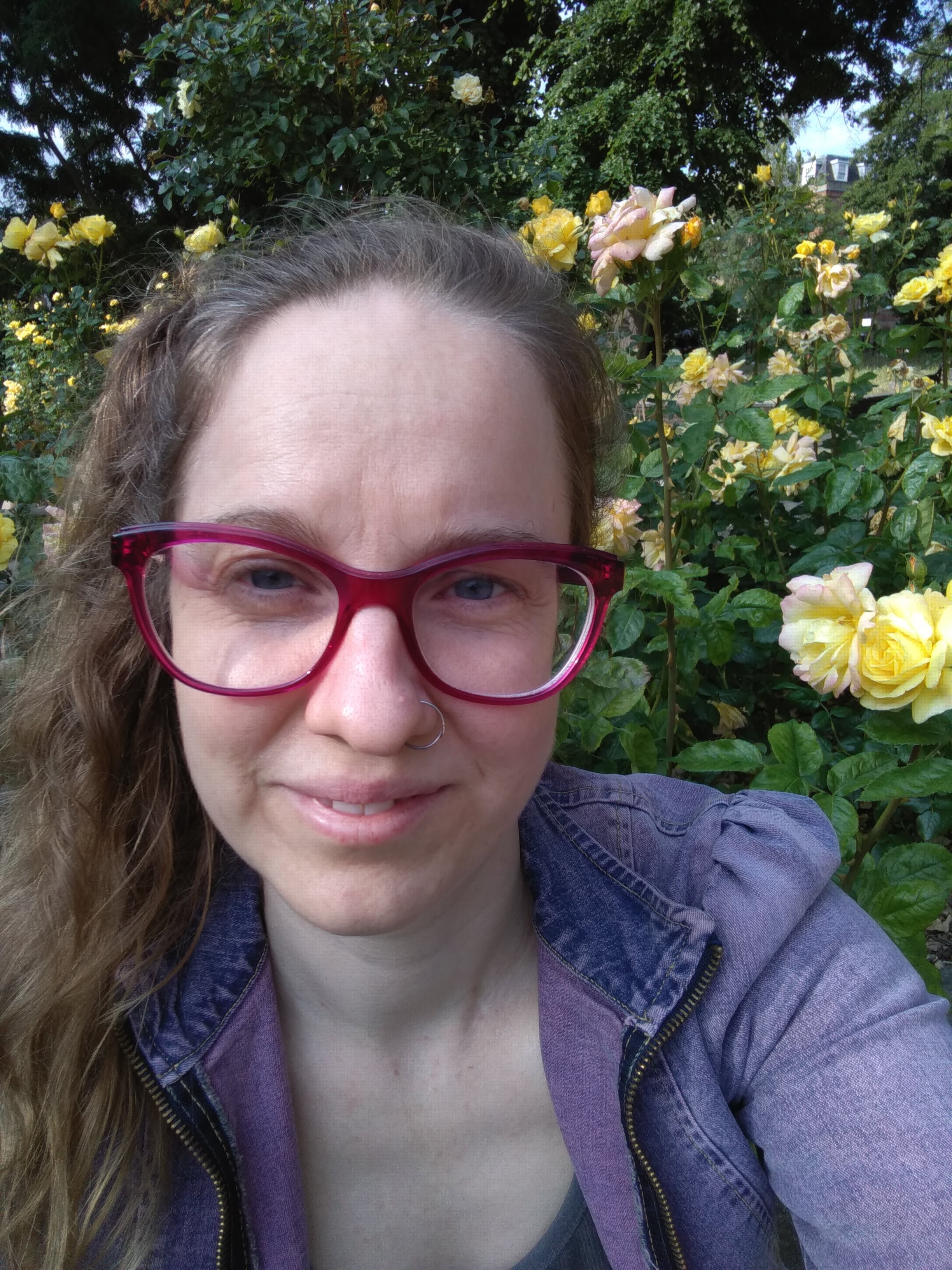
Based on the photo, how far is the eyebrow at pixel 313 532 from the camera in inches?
32.9

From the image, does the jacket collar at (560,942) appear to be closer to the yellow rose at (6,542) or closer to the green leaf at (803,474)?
the yellow rose at (6,542)

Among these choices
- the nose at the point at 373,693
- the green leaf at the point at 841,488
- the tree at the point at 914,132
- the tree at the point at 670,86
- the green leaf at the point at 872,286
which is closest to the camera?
the nose at the point at 373,693

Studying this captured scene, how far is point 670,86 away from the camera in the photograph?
11.7 meters

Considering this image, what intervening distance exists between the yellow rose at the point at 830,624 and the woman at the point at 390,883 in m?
0.20

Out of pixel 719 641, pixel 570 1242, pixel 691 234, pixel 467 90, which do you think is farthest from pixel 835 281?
pixel 467 90

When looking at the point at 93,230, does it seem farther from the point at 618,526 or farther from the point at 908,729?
the point at 908,729

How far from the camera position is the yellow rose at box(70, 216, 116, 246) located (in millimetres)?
2822

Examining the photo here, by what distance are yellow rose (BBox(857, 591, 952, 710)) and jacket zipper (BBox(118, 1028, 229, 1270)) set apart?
1008 millimetres

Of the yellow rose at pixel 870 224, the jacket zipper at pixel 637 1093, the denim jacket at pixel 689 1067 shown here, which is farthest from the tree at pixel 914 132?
the jacket zipper at pixel 637 1093

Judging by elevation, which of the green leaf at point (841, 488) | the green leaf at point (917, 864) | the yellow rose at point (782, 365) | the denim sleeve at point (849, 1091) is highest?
the yellow rose at point (782, 365)

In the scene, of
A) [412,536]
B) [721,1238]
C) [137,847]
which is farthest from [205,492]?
[721,1238]

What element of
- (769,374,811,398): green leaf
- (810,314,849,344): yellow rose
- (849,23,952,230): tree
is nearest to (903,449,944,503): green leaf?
(769,374,811,398): green leaf

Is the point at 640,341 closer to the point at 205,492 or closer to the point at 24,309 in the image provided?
the point at 205,492

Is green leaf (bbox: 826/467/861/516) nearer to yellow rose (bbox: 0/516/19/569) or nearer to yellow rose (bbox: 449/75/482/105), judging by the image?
yellow rose (bbox: 0/516/19/569)
